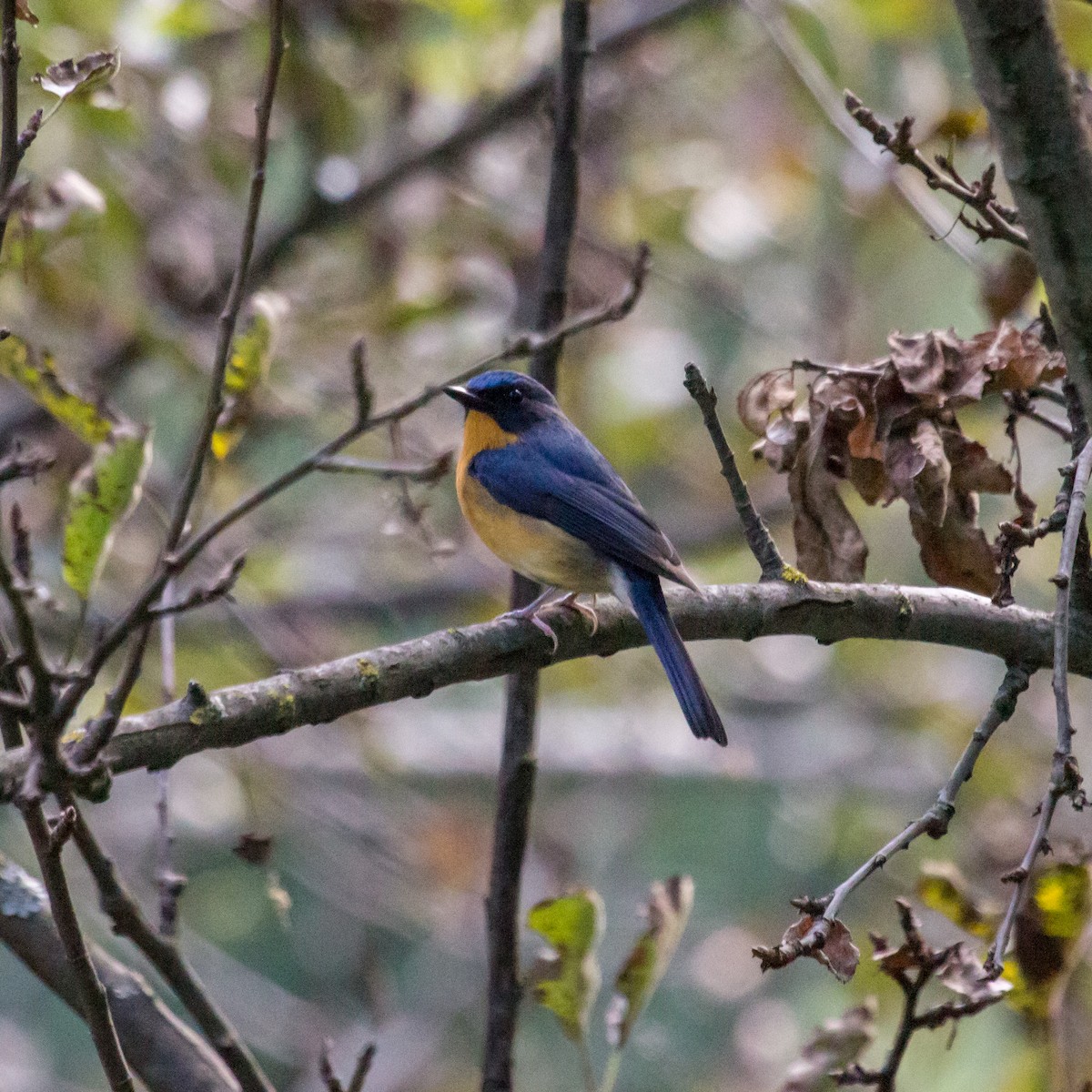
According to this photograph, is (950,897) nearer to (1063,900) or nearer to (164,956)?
(1063,900)

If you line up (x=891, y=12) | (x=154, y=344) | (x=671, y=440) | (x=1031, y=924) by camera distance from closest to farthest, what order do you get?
1. (x=1031, y=924)
2. (x=154, y=344)
3. (x=891, y=12)
4. (x=671, y=440)

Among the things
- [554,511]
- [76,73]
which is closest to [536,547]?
[554,511]

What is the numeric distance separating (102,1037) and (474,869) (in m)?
5.66

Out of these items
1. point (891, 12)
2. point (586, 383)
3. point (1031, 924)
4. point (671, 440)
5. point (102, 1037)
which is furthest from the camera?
point (671, 440)

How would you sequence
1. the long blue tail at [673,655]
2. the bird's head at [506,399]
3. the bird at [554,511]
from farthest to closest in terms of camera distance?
the bird's head at [506,399] → the bird at [554,511] → the long blue tail at [673,655]

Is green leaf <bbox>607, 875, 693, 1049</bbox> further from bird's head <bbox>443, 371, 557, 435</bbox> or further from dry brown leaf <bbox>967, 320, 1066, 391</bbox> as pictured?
bird's head <bbox>443, 371, 557, 435</bbox>

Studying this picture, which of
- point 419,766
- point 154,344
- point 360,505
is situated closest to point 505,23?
point 154,344

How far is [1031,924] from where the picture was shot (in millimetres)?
2697

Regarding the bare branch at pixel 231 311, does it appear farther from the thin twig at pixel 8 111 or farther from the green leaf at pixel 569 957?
the green leaf at pixel 569 957

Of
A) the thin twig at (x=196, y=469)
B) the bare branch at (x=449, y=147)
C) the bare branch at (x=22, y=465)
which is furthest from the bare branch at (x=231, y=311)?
the bare branch at (x=449, y=147)

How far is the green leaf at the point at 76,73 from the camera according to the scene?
88.6 inches

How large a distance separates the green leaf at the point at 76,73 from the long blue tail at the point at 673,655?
1552 mm

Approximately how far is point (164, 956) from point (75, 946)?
50 cm

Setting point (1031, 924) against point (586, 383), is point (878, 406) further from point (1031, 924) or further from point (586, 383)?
point (586, 383)
